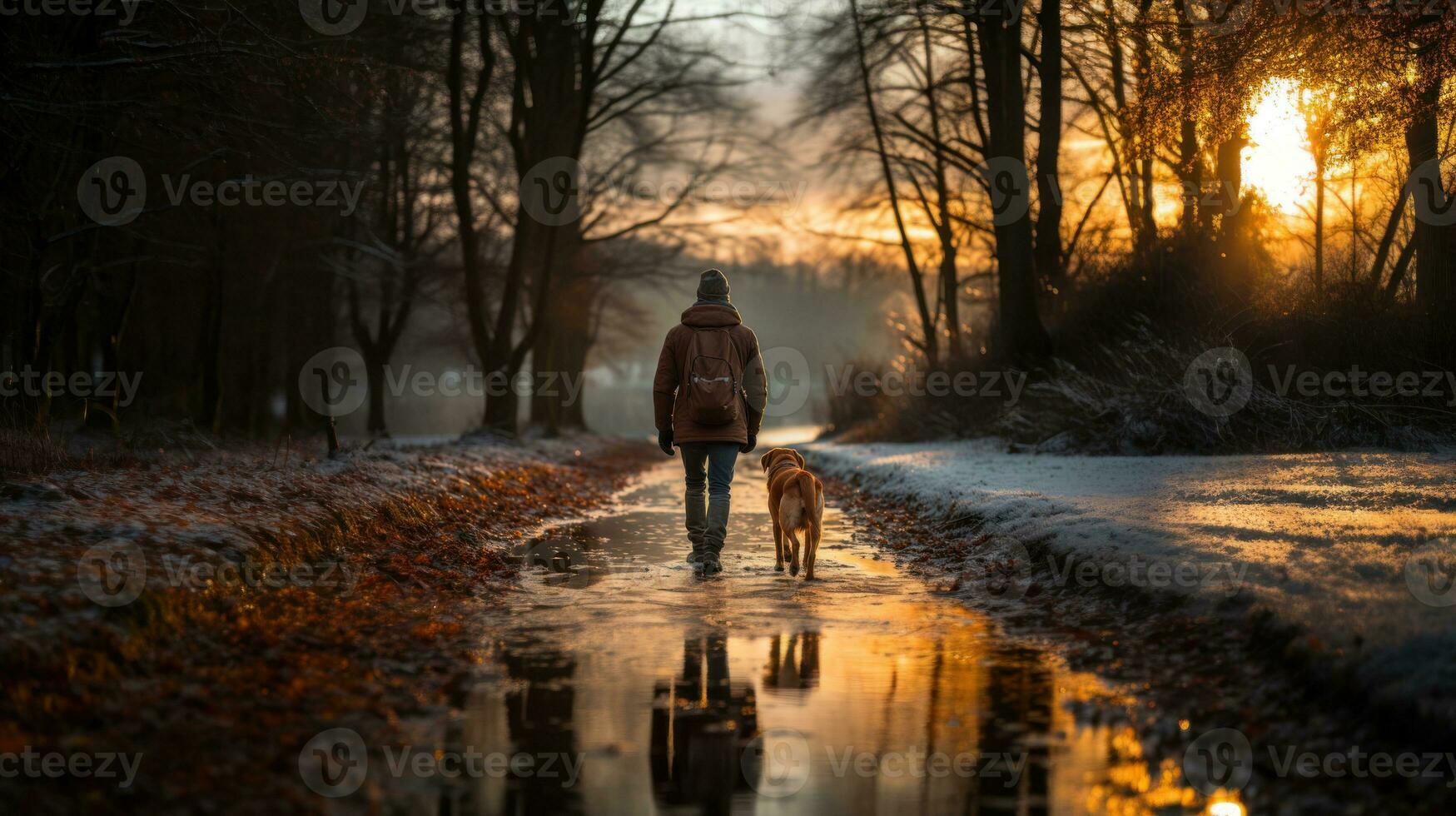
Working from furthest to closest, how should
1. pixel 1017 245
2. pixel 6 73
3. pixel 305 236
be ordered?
pixel 305 236
pixel 1017 245
pixel 6 73

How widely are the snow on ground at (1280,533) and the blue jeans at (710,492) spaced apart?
2.36 metres

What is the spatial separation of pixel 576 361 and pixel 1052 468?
2604 cm

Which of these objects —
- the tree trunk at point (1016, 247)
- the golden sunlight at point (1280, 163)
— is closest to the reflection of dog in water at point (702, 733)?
the golden sunlight at point (1280, 163)

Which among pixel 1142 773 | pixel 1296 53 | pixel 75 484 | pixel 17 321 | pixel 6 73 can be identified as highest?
pixel 1296 53

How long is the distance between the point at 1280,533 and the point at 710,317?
173 inches

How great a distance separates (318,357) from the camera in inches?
1150

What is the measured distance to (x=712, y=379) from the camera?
890cm

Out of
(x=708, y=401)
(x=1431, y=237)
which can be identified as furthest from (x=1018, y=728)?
(x=1431, y=237)

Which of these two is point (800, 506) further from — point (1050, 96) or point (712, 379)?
point (1050, 96)

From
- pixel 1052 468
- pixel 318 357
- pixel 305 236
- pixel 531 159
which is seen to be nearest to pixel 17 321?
pixel 305 236

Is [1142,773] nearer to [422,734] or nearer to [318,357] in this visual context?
[422,734]

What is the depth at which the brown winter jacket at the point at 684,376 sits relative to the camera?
9.02 m

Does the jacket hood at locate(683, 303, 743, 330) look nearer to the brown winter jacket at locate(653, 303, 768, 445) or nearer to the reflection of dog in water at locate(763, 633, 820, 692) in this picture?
the brown winter jacket at locate(653, 303, 768, 445)

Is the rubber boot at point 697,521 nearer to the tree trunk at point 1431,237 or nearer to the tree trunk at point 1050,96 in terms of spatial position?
the tree trunk at point 1431,237
